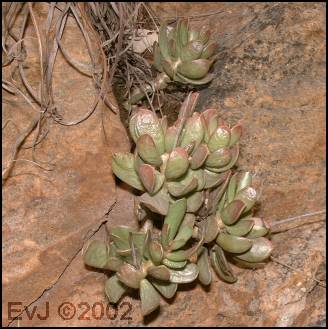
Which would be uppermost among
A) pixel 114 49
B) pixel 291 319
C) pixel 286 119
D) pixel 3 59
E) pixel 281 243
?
pixel 3 59

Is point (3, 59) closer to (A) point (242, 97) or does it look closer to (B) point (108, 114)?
(B) point (108, 114)

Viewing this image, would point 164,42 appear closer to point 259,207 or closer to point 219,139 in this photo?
point 219,139

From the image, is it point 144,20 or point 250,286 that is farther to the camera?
point 144,20

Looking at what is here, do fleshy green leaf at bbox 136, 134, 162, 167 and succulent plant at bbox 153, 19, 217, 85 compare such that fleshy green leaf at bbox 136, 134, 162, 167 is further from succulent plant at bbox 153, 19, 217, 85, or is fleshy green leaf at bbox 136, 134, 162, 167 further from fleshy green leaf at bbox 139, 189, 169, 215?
succulent plant at bbox 153, 19, 217, 85

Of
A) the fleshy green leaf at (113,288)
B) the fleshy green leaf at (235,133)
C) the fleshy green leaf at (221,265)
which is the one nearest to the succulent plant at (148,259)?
the fleshy green leaf at (113,288)

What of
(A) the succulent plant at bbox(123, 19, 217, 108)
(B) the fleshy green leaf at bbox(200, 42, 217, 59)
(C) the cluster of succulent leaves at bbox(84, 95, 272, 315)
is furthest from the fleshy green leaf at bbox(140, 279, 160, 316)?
(B) the fleshy green leaf at bbox(200, 42, 217, 59)

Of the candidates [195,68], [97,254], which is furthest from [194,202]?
[195,68]

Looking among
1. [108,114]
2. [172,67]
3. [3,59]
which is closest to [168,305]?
[108,114]
